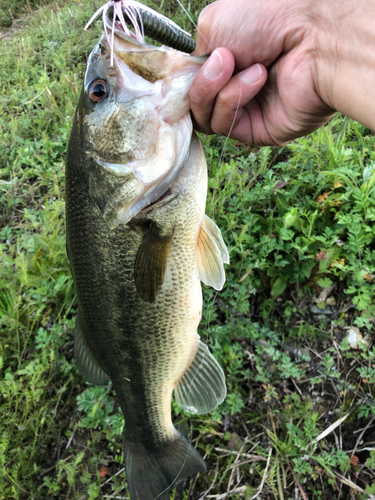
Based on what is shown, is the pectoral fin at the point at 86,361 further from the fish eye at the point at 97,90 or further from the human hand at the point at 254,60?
the human hand at the point at 254,60

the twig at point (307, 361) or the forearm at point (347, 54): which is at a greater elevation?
the forearm at point (347, 54)

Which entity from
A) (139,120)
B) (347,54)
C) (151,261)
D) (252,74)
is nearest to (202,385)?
(151,261)

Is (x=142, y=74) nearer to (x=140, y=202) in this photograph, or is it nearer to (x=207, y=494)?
(x=140, y=202)

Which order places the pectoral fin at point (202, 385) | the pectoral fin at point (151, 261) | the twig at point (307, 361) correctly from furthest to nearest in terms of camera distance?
the twig at point (307, 361) < the pectoral fin at point (202, 385) < the pectoral fin at point (151, 261)

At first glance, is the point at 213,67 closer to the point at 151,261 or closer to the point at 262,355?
the point at 151,261

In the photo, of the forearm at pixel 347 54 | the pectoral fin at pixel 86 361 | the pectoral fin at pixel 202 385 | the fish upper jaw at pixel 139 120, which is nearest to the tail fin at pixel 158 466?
the pectoral fin at pixel 202 385

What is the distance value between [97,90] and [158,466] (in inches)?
76.9

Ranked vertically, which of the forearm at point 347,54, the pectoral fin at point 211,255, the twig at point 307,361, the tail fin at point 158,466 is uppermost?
the forearm at point 347,54

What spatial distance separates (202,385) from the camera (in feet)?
6.05

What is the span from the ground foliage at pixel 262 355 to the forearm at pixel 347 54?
0.96 metres

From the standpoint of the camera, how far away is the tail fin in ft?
5.94

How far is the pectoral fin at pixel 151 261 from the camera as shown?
1440 mm

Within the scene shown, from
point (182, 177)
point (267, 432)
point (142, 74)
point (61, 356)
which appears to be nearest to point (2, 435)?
point (61, 356)

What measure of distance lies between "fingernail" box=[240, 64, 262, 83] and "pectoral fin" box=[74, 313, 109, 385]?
58.0 inches
